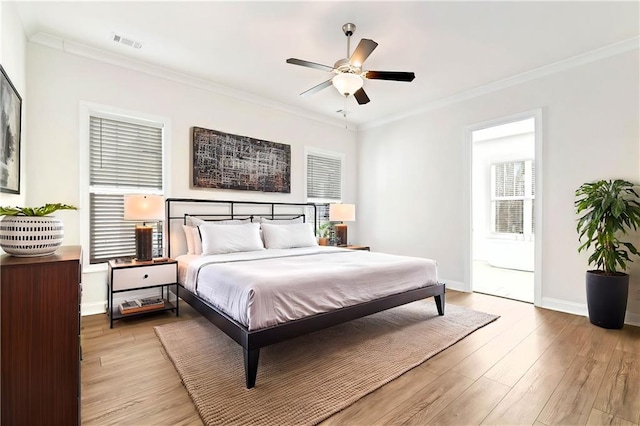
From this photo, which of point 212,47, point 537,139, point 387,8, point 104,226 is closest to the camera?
point 387,8

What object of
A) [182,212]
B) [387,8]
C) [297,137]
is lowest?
[182,212]

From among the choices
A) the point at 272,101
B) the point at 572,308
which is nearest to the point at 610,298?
the point at 572,308

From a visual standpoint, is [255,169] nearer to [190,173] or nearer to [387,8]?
[190,173]

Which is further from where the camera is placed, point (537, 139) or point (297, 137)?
point (297, 137)

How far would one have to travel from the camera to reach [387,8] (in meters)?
2.69

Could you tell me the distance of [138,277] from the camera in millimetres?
3252

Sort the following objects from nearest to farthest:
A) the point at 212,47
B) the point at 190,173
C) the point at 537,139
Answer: the point at 212,47
the point at 537,139
the point at 190,173

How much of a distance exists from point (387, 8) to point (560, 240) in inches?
133

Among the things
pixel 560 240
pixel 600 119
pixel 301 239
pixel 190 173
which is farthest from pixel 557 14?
pixel 190 173

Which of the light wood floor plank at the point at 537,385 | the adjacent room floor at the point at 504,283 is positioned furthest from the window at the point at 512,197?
the light wood floor plank at the point at 537,385

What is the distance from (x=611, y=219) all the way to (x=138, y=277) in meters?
4.95

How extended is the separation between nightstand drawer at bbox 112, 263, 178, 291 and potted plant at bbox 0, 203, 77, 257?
1.53 metres

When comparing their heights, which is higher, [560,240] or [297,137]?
[297,137]

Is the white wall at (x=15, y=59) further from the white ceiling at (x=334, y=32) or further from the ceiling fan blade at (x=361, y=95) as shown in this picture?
the ceiling fan blade at (x=361, y=95)
